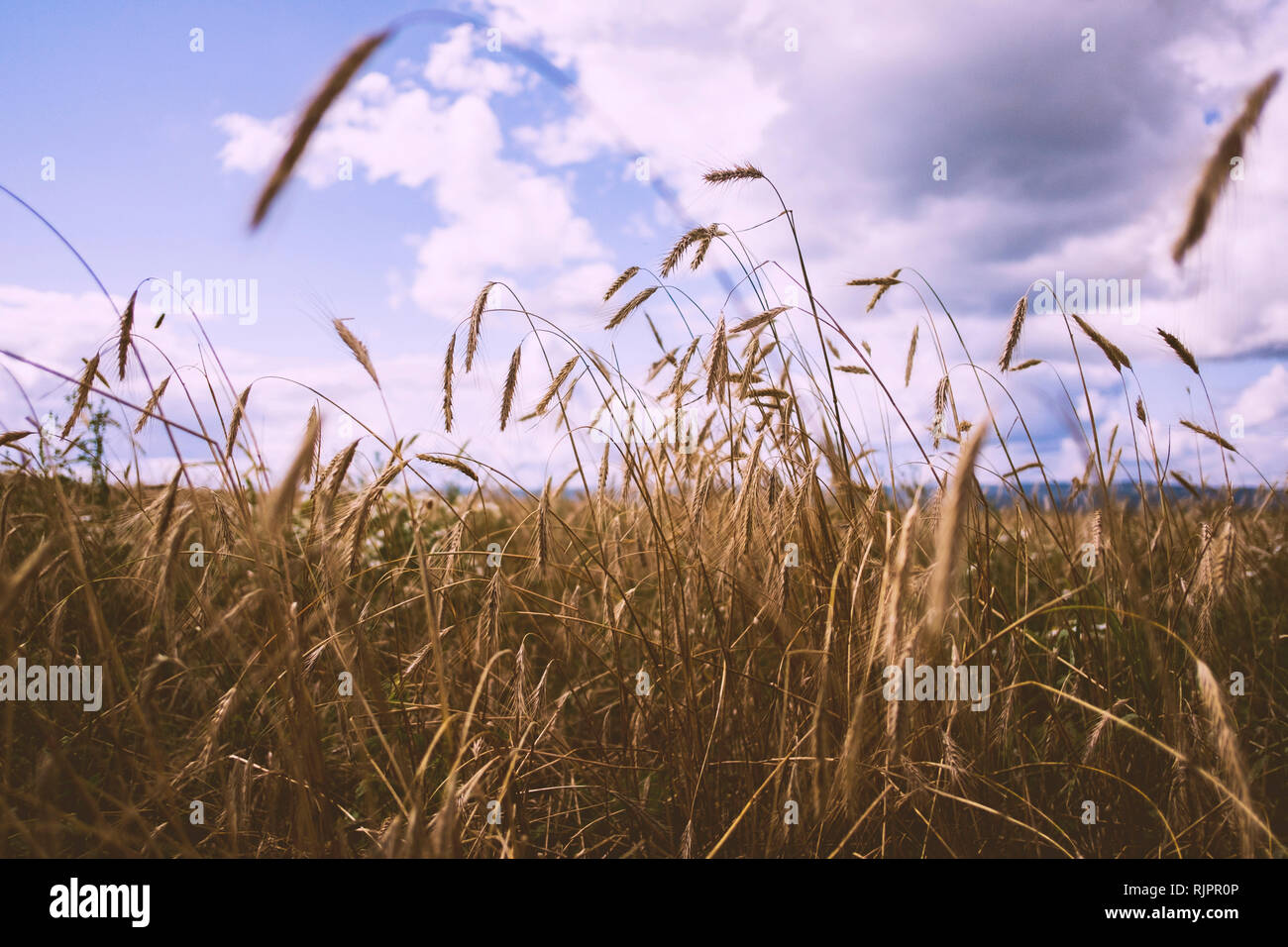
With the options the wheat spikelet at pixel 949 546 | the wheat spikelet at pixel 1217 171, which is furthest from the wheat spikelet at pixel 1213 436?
the wheat spikelet at pixel 949 546

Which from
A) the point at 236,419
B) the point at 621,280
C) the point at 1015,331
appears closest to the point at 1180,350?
the point at 1015,331

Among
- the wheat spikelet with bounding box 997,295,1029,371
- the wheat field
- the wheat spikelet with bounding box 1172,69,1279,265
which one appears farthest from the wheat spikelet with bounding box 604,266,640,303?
the wheat spikelet with bounding box 1172,69,1279,265

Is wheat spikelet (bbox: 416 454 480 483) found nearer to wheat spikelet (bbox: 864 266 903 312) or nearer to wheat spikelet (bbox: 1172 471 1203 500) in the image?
wheat spikelet (bbox: 864 266 903 312)

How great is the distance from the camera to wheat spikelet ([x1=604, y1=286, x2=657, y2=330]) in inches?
91.3

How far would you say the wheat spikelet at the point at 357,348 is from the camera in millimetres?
1960

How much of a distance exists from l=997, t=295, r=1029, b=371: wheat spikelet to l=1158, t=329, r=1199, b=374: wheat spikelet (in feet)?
2.38

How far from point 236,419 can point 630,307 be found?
1382 millimetres

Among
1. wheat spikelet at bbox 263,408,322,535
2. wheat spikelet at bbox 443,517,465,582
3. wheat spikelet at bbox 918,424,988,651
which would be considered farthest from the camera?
wheat spikelet at bbox 443,517,465,582

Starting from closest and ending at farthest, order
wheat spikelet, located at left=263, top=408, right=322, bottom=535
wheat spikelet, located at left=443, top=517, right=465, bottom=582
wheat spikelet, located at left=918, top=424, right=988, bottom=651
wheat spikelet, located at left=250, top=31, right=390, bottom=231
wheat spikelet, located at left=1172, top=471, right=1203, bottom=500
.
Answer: wheat spikelet, located at left=918, top=424, right=988, bottom=651 < wheat spikelet, located at left=263, top=408, right=322, bottom=535 < wheat spikelet, located at left=250, top=31, right=390, bottom=231 < wheat spikelet, located at left=443, top=517, right=465, bottom=582 < wheat spikelet, located at left=1172, top=471, right=1203, bottom=500
